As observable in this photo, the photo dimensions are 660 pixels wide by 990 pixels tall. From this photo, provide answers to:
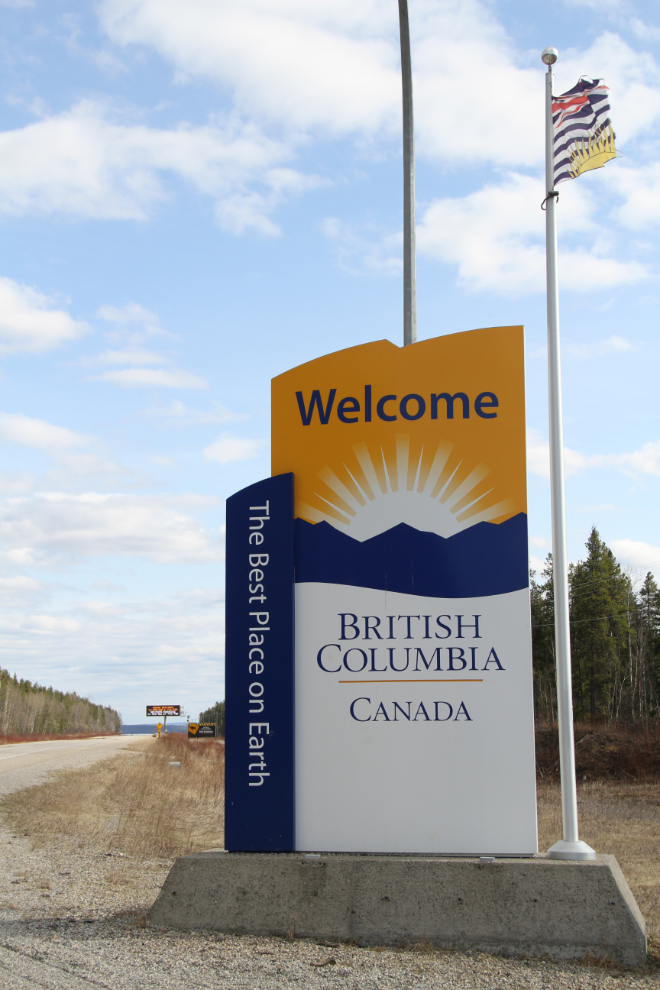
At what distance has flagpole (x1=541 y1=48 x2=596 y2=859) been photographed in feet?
22.3

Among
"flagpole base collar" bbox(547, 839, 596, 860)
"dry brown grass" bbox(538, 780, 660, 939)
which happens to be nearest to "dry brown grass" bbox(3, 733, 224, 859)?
"dry brown grass" bbox(538, 780, 660, 939)

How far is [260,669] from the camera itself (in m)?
7.50

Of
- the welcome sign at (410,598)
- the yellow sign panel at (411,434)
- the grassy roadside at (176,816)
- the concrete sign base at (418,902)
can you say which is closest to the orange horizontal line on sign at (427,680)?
the welcome sign at (410,598)

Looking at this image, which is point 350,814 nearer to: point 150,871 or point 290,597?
point 290,597

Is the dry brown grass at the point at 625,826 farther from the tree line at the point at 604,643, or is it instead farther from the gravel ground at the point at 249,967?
the tree line at the point at 604,643

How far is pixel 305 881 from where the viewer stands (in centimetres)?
682

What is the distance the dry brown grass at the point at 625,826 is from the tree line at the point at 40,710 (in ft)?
276

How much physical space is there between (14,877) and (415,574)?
6529mm

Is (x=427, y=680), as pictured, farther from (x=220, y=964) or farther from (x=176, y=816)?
(x=176, y=816)

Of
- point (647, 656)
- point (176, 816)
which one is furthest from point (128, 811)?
point (647, 656)

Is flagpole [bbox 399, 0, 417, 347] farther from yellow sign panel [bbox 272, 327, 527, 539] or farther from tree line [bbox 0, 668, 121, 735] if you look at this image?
tree line [bbox 0, 668, 121, 735]

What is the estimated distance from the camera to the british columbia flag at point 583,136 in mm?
7848

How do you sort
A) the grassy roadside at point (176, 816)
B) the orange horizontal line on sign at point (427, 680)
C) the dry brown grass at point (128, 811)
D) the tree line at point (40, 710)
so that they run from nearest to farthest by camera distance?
the orange horizontal line on sign at point (427, 680), the grassy roadside at point (176, 816), the dry brown grass at point (128, 811), the tree line at point (40, 710)

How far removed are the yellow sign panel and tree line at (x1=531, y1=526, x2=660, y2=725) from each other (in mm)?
53997
